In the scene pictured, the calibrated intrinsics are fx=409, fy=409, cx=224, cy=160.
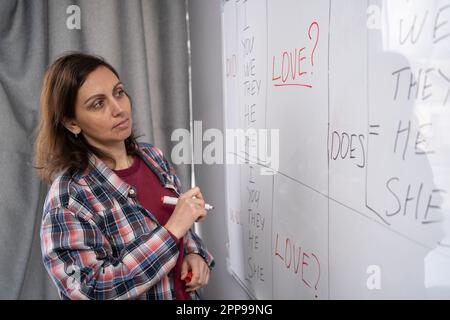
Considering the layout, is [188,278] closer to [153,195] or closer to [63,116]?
[153,195]

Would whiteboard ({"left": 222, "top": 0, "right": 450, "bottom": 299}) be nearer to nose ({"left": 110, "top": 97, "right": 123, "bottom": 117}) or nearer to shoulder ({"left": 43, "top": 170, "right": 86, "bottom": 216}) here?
nose ({"left": 110, "top": 97, "right": 123, "bottom": 117})

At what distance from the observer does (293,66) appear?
0.90 metres

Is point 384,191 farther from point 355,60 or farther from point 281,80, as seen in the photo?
point 281,80

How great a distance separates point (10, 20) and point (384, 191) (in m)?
1.77

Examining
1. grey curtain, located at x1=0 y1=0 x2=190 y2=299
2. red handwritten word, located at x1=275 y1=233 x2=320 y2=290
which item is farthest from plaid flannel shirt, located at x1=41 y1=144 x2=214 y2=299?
grey curtain, located at x1=0 y1=0 x2=190 y2=299

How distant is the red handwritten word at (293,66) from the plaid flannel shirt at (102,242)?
0.44m

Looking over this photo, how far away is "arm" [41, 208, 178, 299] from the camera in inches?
32.5

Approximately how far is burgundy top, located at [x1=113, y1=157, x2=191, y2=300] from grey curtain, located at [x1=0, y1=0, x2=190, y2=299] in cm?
83

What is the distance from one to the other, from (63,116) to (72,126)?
33mm

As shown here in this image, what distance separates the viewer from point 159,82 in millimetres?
1959

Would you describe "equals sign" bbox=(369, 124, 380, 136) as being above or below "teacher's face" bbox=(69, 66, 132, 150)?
below

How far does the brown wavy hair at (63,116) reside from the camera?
95cm

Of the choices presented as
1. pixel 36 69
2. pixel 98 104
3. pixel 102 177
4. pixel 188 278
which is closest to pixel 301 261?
pixel 188 278
